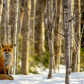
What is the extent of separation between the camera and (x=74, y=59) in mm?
8898

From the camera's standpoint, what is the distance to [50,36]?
5.86 m

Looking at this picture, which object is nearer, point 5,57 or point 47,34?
point 5,57

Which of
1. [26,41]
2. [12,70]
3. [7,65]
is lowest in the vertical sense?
[12,70]

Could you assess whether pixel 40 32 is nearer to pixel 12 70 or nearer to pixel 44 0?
pixel 44 0

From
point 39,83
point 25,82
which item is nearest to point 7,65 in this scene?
point 25,82

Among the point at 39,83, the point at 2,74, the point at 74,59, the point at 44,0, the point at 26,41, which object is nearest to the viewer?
the point at 39,83

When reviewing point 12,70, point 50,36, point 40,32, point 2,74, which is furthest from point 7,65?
point 40,32

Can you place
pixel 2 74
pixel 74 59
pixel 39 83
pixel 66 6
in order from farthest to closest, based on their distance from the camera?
1. pixel 74 59
2. pixel 2 74
3. pixel 39 83
4. pixel 66 6

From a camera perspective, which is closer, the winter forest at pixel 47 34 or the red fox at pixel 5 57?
the winter forest at pixel 47 34

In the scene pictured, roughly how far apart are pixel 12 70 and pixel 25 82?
10.1 ft

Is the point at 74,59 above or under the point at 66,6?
under

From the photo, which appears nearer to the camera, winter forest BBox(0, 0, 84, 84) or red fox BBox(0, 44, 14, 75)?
winter forest BBox(0, 0, 84, 84)

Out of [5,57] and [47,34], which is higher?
[47,34]

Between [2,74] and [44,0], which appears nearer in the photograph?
[2,74]
